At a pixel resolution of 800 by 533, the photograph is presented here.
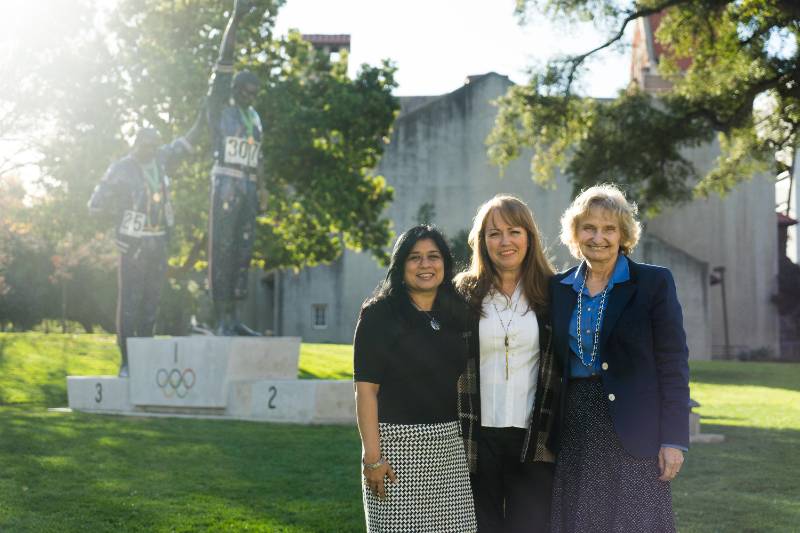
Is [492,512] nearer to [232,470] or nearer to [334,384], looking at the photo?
[232,470]

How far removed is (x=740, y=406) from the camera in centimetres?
1750

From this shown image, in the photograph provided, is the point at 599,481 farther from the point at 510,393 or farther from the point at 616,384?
the point at 510,393

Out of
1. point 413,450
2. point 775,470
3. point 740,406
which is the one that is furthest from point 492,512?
point 740,406

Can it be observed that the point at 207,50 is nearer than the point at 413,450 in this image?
No

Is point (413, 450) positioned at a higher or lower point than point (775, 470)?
higher

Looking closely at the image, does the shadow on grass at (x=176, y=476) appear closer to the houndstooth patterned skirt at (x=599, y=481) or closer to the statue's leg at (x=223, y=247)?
the statue's leg at (x=223, y=247)

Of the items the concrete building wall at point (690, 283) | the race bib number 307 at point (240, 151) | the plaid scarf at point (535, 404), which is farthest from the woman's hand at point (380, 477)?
the concrete building wall at point (690, 283)

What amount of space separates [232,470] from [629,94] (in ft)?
51.0

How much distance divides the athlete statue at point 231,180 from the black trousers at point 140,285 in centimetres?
148

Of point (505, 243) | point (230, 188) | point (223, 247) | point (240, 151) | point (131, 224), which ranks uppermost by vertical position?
point (240, 151)

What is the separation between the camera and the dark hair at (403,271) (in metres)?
4.36

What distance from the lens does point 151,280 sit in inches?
577

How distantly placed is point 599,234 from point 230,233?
31.3ft

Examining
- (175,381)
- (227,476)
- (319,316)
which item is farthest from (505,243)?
(319,316)
